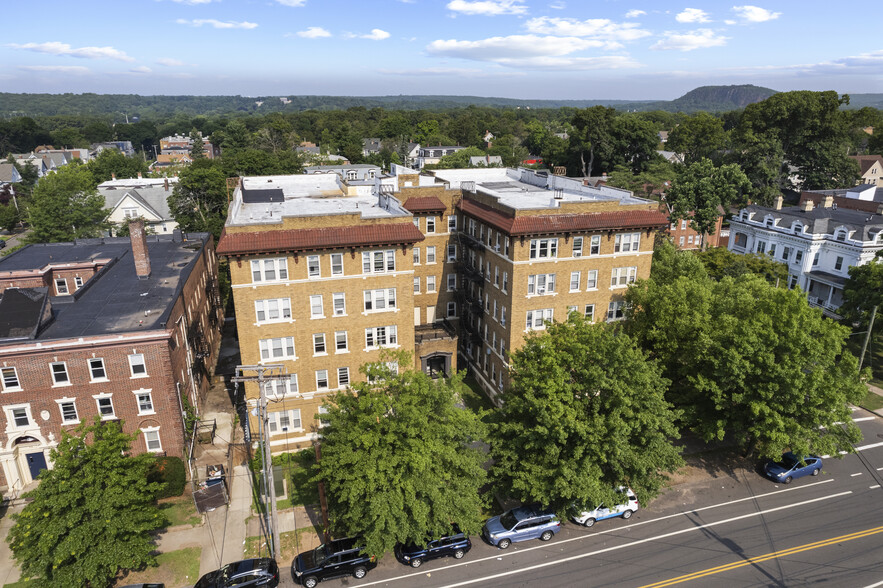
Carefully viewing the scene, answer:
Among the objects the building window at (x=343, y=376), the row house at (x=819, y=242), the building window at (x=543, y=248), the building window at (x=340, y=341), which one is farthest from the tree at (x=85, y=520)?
the row house at (x=819, y=242)

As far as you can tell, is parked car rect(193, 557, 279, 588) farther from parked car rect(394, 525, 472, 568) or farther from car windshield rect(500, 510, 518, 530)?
car windshield rect(500, 510, 518, 530)

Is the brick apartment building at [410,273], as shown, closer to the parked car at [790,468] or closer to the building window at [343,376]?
the building window at [343,376]

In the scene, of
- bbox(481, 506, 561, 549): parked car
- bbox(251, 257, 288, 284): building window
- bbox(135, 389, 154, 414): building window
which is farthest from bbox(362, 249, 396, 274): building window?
bbox(481, 506, 561, 549): parked car

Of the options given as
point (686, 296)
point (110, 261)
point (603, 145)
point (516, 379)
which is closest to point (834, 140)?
point (603, 145)

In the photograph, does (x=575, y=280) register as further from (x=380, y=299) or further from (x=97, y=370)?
(x=97, y=370)

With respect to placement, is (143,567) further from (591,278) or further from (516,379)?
(591,278)

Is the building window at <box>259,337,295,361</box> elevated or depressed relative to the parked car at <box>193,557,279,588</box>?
elevated

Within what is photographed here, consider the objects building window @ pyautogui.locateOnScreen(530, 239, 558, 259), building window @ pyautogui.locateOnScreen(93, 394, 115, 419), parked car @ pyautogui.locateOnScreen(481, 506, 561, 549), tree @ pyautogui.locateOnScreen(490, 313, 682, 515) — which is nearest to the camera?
tree @ pyautogui.locateOnScreen(490, 313, 682, 515)

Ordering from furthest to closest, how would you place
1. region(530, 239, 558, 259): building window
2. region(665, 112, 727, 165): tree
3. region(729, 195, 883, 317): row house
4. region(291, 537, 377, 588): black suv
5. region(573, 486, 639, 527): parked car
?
region(665, 112, 727, 165): tree
region(729, 195, 883, 317): row house
region(530, 239, 558, 259): building window
region(573, 486, 639, 527): parked car
region(291, 537, 377, 588): black suv

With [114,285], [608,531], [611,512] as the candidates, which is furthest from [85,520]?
[611,512]
